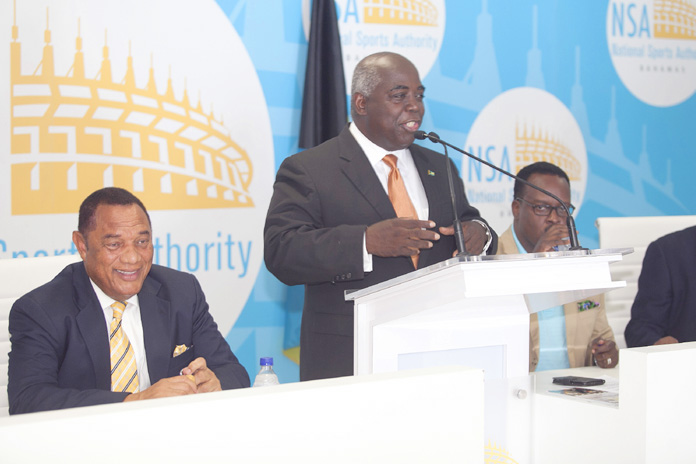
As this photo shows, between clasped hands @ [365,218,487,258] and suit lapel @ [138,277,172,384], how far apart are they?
67cm

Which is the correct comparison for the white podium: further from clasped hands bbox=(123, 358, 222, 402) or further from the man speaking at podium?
the man speaking at podium

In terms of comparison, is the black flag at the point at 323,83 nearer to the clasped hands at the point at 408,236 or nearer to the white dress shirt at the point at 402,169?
the white dress shirt at the point at 402,169

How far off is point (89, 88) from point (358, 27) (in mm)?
1539

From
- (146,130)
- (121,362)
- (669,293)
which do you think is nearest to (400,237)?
(121,362)

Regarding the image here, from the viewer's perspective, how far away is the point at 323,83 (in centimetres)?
421

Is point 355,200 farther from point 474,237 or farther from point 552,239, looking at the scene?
point 552,239

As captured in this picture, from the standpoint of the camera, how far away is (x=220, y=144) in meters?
4.05

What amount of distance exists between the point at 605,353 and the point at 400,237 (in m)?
1.19

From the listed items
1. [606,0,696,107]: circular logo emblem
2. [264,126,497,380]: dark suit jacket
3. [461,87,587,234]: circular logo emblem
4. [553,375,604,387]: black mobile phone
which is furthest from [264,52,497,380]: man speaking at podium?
[606,0,696,107]: circular logo emblem

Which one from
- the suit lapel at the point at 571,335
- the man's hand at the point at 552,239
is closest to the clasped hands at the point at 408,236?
the man's hand at the point at 552,239

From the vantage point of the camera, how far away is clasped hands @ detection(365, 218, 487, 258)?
1.98m

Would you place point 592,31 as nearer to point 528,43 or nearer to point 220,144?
point 528,43

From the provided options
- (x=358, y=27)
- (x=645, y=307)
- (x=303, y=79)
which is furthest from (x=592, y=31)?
(x=645, y=307)

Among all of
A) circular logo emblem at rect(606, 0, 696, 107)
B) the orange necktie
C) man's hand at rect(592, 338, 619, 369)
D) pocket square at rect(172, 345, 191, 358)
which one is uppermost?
circular logo emblem at rect(606, 0, 696, 107)
